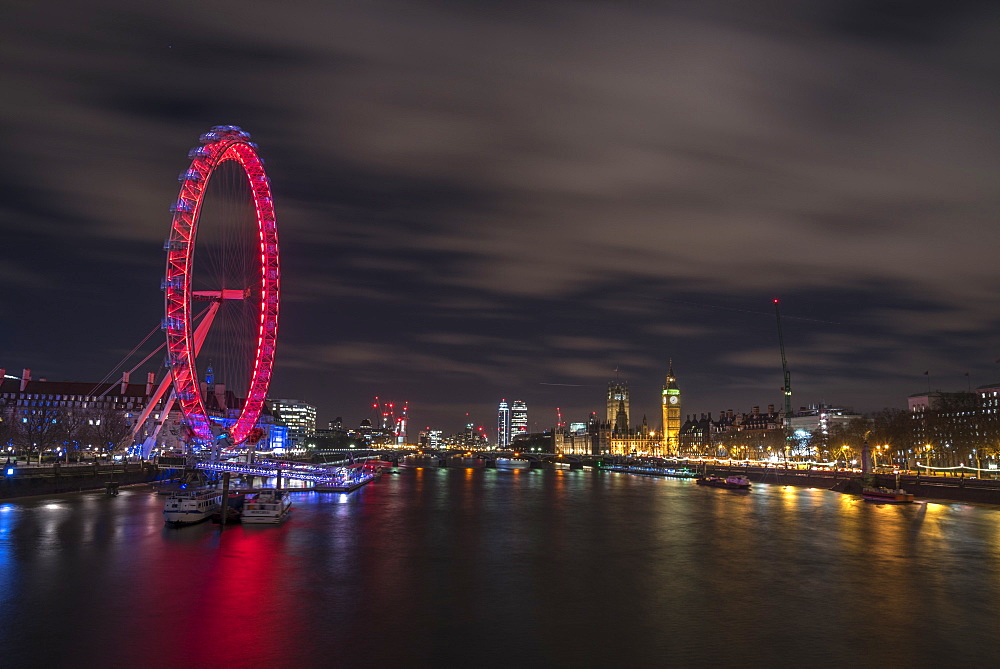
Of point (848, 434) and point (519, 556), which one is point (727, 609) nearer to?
point (519, 556)

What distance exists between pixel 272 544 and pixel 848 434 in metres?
125

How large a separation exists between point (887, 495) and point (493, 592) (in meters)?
63.6

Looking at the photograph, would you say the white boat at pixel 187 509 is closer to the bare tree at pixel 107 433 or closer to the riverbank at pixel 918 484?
the bare tree at pixel 107 433

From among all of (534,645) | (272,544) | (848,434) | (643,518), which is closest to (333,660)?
(534,645)

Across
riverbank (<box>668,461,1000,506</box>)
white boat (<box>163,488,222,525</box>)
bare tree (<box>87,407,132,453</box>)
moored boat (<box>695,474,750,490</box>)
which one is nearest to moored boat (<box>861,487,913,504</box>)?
riverbank (<box>668,461,1000,506</box>)

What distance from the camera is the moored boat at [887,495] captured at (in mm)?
82312

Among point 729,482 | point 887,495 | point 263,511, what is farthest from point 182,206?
point 729,482

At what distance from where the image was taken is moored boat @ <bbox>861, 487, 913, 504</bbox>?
270 ft

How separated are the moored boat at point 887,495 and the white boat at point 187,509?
67.6 meters

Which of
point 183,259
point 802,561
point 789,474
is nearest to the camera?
point 802,561

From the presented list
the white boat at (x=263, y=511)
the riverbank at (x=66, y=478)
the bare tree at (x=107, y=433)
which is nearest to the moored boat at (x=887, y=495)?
the white boat at (x=263, y=511)

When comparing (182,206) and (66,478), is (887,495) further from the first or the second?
(66,478)

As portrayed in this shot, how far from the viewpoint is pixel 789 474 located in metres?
128

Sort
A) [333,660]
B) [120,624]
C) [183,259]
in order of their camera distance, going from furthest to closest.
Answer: [183,259]
[120,624]
[333,660]
